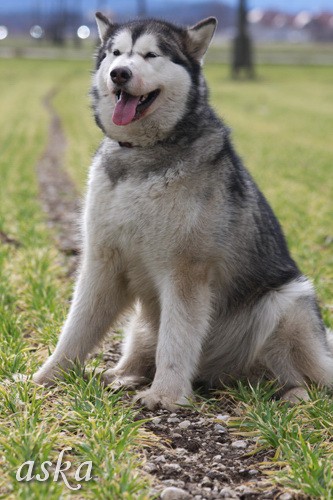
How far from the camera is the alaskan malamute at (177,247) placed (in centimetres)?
373

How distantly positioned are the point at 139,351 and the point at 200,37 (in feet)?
5.80

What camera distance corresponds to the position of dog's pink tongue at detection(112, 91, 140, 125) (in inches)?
147

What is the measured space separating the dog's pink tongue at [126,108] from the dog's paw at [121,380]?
4.44 feet

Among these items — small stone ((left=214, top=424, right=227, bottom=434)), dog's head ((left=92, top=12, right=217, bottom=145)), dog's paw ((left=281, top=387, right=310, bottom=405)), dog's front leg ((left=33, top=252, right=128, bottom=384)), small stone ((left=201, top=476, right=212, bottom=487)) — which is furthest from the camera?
dog's front leg ((left=33, top=252, right=128, bottom=384))

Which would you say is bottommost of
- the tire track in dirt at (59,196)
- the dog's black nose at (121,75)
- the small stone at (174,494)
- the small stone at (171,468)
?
the tire track in dirt at (59,196)

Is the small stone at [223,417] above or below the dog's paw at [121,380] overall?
above

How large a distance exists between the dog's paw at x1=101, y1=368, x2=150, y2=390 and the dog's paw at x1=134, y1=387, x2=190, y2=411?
19 centimetres

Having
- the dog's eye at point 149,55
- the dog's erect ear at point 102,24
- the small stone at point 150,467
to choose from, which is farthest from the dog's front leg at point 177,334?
the dog's erect ear at point 102,24

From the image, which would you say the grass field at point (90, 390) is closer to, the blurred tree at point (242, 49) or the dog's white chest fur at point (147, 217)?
the dog's white chest fur at point (147, 217)

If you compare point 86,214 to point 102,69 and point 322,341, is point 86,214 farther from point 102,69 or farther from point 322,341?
point 322,341

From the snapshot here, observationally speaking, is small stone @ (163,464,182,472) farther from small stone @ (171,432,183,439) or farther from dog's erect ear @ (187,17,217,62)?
dog's erect ear @ (187,17,217,62)

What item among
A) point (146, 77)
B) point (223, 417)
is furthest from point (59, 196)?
point (223, 417)

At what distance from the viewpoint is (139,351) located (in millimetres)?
4270

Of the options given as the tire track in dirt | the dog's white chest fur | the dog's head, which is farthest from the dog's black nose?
the tire track in dirt
